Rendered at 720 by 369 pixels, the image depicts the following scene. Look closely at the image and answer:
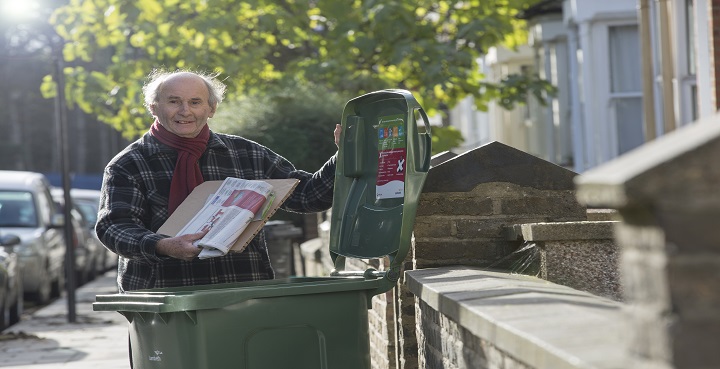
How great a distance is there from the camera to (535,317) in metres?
3.38

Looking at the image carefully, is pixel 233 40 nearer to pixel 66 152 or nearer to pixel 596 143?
pixel 66 152

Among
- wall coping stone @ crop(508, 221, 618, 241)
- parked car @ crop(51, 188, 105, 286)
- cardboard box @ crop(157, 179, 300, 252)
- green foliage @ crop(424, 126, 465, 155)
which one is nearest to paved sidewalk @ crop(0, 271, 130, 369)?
parked car @ crop(51, 188, 105, 286)

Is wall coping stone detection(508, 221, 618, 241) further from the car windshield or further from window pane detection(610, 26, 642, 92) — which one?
the car windshield

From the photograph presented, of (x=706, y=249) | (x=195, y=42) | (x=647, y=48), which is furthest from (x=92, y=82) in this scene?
(x=706, y=249)

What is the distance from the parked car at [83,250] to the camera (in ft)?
70.8

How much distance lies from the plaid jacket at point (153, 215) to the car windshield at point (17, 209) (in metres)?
13.3

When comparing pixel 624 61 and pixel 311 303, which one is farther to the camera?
pixel 624 61

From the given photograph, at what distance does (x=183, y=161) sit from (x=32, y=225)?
13537mm

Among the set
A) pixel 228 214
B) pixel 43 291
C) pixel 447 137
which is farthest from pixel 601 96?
pixel 228 214

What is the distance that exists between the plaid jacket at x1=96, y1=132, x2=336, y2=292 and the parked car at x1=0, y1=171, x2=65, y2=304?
1223 centimetres

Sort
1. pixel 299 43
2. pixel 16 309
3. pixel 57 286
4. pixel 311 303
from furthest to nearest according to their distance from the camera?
pixel 57 286 < pixel 299 43 < pixel 16 309 < pixel 311 303

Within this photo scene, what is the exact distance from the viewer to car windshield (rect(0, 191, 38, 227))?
1817cm

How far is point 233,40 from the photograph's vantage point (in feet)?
60.6

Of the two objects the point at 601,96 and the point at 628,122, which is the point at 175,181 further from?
the point at 628,122
